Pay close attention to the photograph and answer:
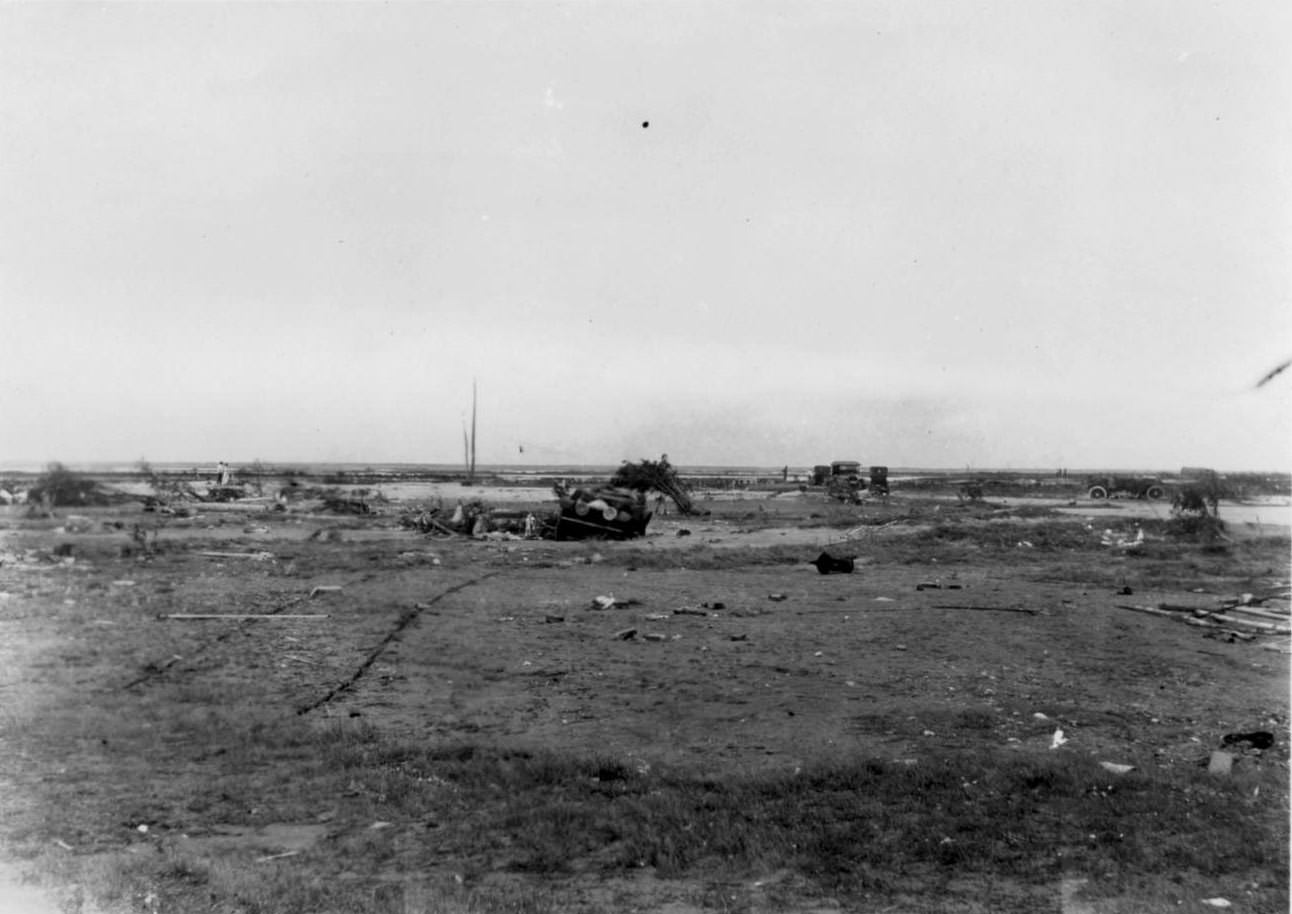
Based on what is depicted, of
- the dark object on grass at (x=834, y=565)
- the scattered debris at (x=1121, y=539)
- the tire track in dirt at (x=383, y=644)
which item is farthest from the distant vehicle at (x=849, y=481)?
the tire track in dirt at (x=383, y=644)

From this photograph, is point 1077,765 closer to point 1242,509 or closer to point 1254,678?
point 1254,678

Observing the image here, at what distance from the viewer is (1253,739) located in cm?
688

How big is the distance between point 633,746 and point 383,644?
4856 mm

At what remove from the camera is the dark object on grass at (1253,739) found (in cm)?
681

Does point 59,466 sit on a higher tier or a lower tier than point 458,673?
higher

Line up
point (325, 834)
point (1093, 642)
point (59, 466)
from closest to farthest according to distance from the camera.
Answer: point (325, 834), point (1093, 642), point (59, 466)

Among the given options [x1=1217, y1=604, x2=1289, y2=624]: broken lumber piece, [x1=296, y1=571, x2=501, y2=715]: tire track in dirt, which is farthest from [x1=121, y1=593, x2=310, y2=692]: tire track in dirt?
[x1=1217, y1=604, x2=1289, y2=624]: broken lumber piece

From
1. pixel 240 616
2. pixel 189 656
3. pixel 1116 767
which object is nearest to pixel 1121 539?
pixel 1116 767

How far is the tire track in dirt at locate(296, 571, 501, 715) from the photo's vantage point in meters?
8.24

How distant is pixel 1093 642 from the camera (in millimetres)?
10859

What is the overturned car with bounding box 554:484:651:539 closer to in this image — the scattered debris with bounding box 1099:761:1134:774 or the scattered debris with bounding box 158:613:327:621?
the scattered debris with bounding box 158:613:327:621

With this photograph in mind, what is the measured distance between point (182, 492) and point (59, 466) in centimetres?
914

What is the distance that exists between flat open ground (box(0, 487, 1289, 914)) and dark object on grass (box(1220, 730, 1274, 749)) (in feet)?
0.66

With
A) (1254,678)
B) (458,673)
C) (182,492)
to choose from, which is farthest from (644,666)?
(182,492)
